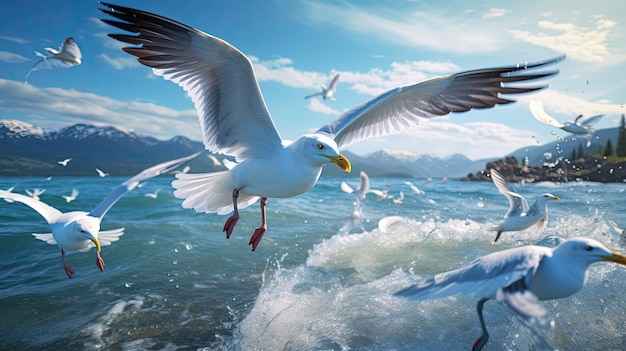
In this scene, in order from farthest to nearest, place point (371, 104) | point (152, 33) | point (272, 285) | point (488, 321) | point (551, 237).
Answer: point (551, 237) → point (272, 285) → point (371, 104) → point (488, 321) → point (152, 33)

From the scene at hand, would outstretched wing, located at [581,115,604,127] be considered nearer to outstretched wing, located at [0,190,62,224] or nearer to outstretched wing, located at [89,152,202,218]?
outstretched wing, located at [89,152,202,218]

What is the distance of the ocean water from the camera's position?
380 cm

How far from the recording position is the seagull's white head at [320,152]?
3.21m

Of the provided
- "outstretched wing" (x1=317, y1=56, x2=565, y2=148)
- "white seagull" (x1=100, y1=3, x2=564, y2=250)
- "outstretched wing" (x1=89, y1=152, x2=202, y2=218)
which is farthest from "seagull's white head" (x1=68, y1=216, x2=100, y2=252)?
"outstretched wing" (x1=317, y1=56, x2=565, y2=148)

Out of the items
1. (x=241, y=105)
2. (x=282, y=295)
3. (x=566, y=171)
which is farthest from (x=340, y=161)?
(x=566, y=171)

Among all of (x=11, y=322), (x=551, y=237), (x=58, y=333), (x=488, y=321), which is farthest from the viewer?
(x=551, y=237)

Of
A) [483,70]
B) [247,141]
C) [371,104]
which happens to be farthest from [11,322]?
[483,70]

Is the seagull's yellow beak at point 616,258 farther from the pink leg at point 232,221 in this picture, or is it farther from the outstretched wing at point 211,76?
the pink leg at point 232,221

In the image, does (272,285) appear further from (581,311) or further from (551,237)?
(551,237)

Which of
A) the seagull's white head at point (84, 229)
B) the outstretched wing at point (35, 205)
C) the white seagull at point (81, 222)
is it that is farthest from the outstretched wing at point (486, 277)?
the outstretched wing at point (35, 205)

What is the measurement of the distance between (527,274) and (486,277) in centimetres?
20

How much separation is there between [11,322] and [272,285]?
3133 mm

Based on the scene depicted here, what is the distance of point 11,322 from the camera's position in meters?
4.88

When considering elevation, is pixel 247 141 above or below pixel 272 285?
above
